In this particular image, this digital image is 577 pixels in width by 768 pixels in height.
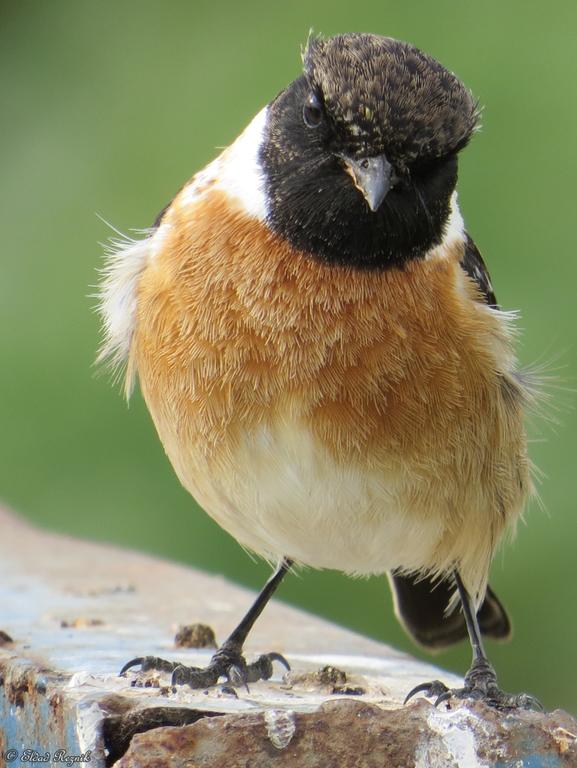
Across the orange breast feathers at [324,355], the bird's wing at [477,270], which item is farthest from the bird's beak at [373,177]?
the bird's wing at [477,270]

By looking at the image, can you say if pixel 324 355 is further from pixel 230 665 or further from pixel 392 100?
pixel 230 665

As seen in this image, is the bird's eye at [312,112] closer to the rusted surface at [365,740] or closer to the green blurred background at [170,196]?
the rusted surface at [365,740]

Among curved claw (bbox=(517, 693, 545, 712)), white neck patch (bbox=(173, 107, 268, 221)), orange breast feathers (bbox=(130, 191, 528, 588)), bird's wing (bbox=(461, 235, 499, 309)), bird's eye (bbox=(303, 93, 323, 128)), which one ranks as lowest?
curved claw (bbox=(517, 693, 545, 712))

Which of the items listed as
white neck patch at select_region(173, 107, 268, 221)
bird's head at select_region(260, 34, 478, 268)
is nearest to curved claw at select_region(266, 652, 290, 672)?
bird's head at select_region(260, 34, 478, 268)

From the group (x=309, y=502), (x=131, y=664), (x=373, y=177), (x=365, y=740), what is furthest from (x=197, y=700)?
(x=373, y=177)

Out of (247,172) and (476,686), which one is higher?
(247,172)

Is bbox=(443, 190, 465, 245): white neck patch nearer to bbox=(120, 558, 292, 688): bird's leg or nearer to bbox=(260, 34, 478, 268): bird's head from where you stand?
bbox=(260, 34, 478, 268): bird's head

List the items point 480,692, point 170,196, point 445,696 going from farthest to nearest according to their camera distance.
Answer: point 170,196 → point 480,692 → point 445,696
